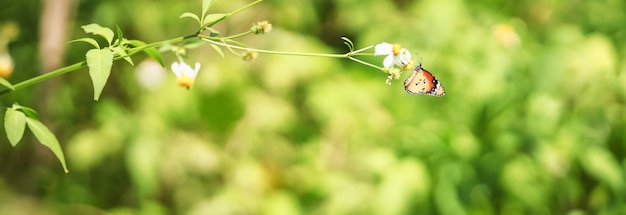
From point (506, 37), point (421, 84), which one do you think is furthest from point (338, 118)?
point (421, 84)

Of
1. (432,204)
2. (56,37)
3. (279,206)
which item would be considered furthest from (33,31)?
(432,204)

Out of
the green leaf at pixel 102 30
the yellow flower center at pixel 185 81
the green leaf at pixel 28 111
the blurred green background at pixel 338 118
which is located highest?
→ the blurred green background at pixel 338 118

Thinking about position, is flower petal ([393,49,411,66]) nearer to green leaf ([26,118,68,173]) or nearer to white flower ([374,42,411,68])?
white flower ([374,42,411,68])

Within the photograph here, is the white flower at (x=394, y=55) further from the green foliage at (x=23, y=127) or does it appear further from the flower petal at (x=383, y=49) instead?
the green foliage at (x=23, y=127)

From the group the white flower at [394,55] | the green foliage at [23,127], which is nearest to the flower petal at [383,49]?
the white flower at [394,55]

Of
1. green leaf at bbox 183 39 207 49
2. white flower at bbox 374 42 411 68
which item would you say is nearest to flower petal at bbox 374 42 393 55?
white flower at bbox 374 42 411 68

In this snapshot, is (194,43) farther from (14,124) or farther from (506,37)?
(506,37)
